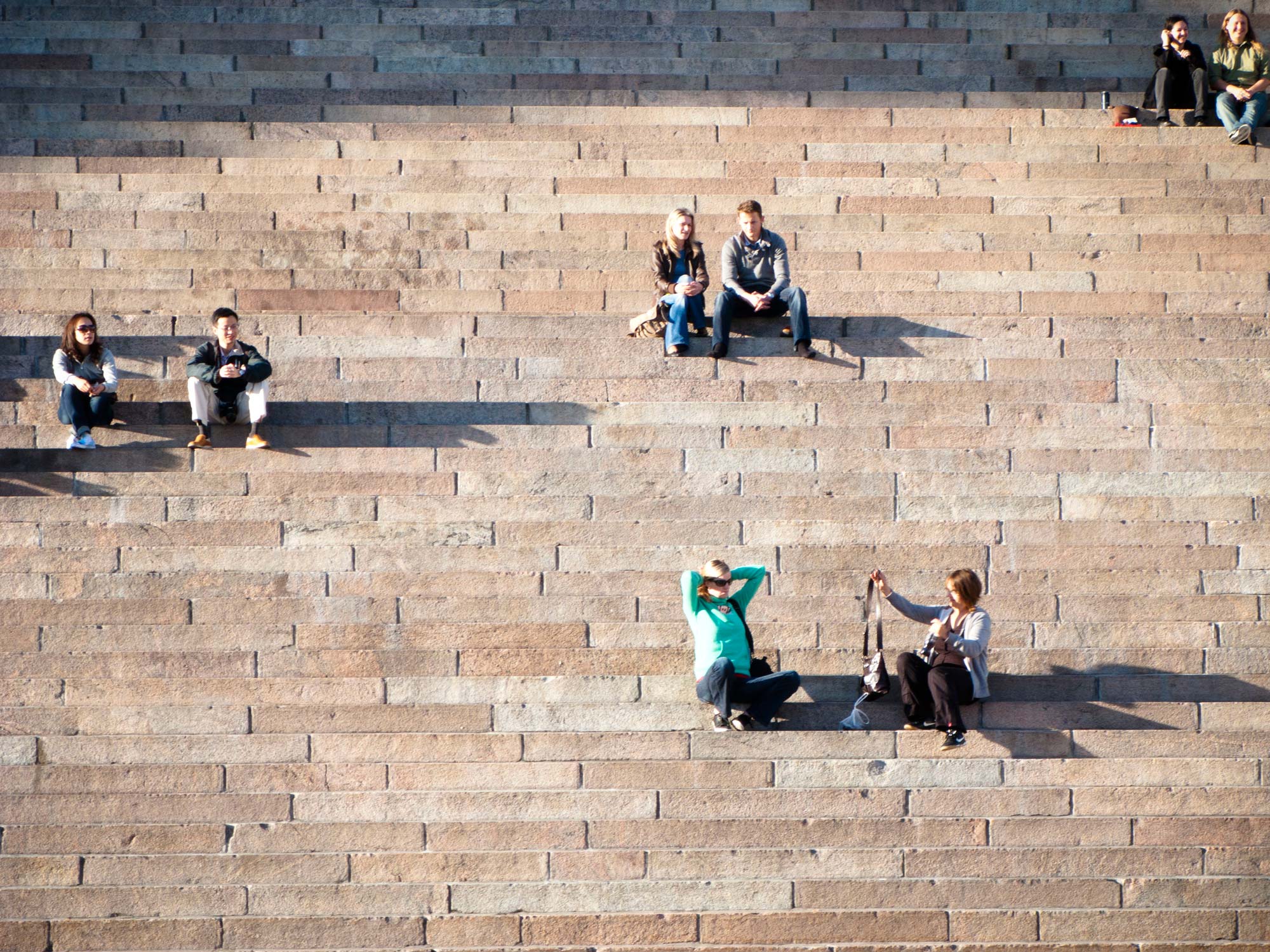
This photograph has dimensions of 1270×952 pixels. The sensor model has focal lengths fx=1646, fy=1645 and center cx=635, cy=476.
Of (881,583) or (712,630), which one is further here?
(881,583)

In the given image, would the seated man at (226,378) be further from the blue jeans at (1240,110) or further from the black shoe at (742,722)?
the blue jeans at (1240,110)

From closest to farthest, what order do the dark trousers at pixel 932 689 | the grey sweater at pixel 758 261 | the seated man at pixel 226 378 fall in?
the dark trousers at pixel 932 689
the seated man at pixel 226 378
the grey sweater at pixel 758 261

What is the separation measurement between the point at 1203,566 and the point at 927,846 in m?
3.09

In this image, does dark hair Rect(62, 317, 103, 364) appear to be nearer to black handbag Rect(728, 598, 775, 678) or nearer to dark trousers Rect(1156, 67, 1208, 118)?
black handbag Rect(728, 598, 775, 678)

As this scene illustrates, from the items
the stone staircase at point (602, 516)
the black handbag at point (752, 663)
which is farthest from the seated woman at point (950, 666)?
the black handbag at point (752, 663)

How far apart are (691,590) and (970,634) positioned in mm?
1786

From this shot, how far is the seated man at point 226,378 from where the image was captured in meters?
12.0

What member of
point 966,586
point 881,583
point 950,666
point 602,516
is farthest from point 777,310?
point 950,666

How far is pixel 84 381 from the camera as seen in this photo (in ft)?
39.3

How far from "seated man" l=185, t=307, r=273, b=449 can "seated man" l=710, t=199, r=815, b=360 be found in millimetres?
3469

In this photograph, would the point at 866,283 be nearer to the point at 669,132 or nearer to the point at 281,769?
the point at 669,132

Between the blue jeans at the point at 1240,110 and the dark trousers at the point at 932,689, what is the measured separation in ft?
25.4

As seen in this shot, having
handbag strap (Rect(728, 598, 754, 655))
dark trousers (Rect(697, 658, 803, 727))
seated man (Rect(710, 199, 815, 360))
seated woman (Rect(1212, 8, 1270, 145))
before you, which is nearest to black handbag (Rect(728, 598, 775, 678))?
handbag strap (Rect(728, 598, 754, 655))

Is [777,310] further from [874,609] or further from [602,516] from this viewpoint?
[874,609]
